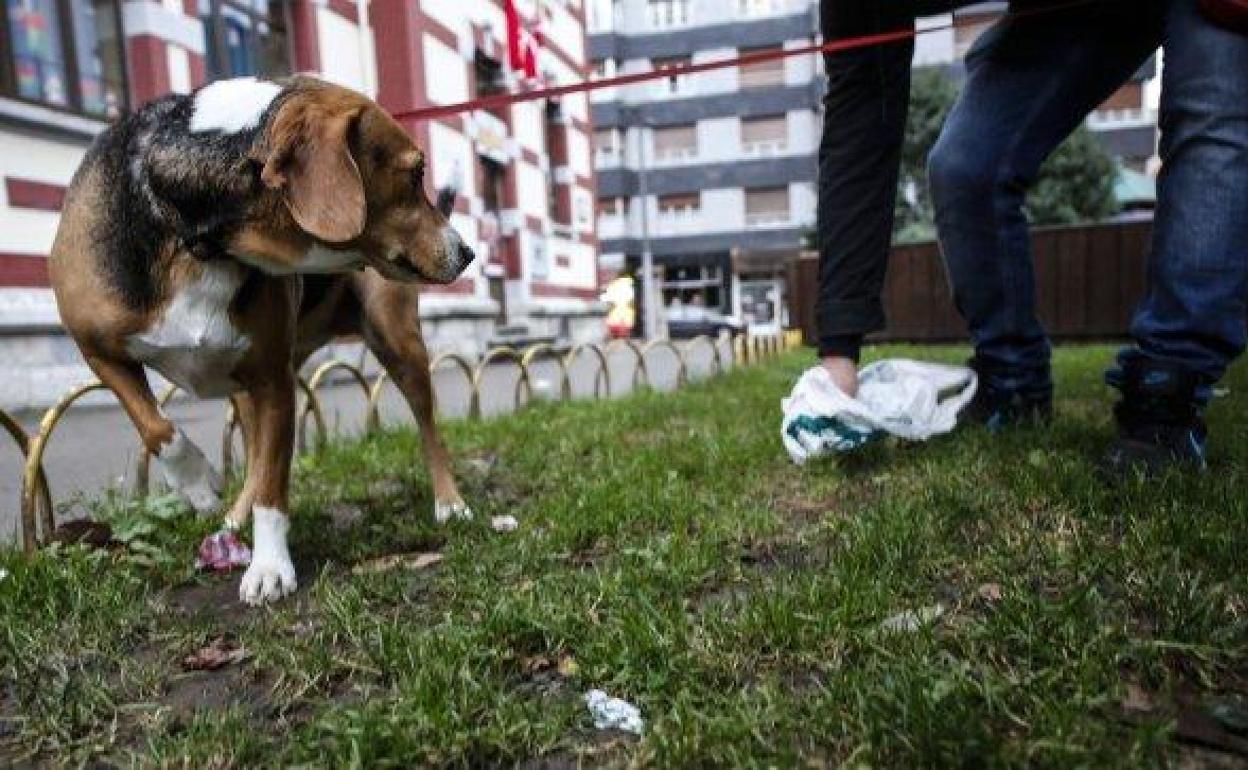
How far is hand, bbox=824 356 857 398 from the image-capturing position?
301cm

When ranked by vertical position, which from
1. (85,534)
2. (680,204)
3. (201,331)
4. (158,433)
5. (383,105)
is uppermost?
(680,204)

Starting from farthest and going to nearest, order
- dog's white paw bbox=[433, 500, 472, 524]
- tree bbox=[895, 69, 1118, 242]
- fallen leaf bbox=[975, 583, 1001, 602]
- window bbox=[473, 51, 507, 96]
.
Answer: tree bbox=[895, 69, 1118, 242] → window bbox=[473, 51, 507, 96] → dog's white paw bbox=[433, 500, 472, 524] → fallen leaf bbox=[975, 583, 1001, 602]

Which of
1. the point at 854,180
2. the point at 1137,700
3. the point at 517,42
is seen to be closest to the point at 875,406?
the point at 854,180

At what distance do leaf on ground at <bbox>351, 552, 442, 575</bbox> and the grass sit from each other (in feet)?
0.12

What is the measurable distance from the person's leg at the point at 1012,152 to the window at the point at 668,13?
120 feet

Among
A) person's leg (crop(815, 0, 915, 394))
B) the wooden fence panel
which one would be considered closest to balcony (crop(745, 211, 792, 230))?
the wooden fence panel

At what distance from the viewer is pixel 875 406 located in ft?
9.96

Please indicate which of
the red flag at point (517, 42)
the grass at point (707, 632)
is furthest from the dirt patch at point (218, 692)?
the red flag at point (517, 42)

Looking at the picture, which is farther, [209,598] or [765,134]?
[765,134]

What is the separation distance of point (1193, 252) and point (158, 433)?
108 inches

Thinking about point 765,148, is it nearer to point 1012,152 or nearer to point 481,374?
point 481,374

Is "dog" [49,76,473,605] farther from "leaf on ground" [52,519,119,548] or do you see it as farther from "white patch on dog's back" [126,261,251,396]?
"leaf on ground" [52,519,119,548]

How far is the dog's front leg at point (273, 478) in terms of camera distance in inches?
85.2

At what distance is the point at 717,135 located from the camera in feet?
120
